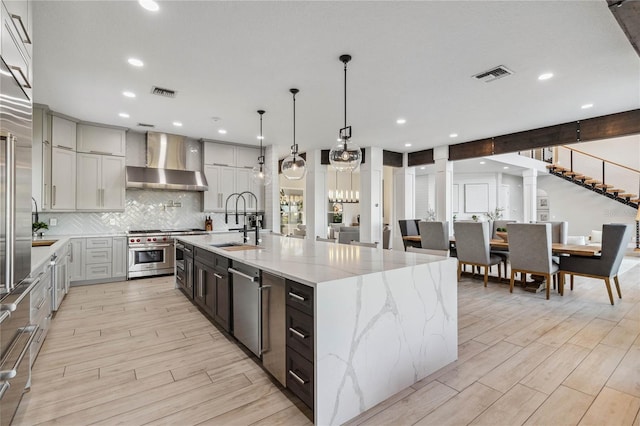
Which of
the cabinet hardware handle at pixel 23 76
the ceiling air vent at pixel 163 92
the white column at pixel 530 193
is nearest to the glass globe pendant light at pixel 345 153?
the ceiling air vent at pixel 163 92

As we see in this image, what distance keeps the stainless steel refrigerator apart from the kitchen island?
4.18 ft

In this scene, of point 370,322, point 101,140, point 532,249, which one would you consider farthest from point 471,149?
point 101,140

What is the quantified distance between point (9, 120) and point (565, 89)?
5.29 meters

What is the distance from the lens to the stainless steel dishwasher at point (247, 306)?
228cm

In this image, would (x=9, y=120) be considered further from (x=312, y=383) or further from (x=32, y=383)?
(x=312, y=383)

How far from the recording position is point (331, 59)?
307cm

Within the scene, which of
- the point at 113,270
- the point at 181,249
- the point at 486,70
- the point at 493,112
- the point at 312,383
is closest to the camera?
the point at 312,383

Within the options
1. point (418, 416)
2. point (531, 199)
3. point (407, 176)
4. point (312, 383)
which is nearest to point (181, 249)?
point (312, 383)

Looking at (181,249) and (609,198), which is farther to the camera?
(609,198)

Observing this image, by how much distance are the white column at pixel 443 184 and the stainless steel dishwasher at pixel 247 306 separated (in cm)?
588

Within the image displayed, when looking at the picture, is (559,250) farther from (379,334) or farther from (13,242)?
(13,242)

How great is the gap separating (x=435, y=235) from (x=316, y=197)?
3165mm

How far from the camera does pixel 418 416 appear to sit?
5.82ft

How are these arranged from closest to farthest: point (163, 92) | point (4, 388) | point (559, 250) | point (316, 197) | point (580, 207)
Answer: point (4, 388)
point (163, 92)
point (559, 250)
point (316, 197)
point (580, 207)
